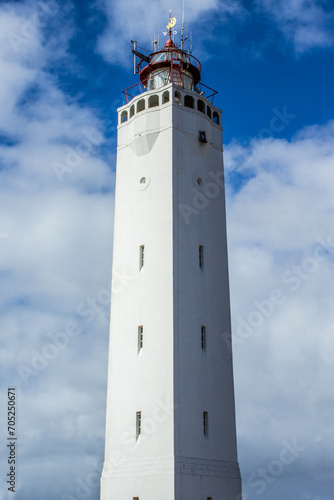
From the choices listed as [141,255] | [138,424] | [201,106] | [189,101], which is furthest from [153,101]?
[138,424]

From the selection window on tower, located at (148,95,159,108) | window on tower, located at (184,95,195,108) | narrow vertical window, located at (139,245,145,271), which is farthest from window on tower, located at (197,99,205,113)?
narrow vertical window, located at (139,245,145,271)

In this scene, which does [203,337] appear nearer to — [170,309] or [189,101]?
[170,309]

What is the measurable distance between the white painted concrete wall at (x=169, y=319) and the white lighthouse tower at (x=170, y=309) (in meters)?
0.06

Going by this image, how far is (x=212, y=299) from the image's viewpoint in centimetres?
3603

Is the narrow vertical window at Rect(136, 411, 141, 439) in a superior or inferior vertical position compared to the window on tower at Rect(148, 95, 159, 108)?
inferior

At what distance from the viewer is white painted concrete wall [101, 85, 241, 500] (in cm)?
3177

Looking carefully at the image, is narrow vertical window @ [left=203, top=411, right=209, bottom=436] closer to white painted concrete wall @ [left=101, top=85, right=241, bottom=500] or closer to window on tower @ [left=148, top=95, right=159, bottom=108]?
white painted concrete wall @ [left=101, top=85, right=241, bottom=500]

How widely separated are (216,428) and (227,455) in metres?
1.60

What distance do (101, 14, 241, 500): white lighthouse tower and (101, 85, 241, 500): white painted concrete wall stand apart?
6cm

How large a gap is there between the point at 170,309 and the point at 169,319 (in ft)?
1.81

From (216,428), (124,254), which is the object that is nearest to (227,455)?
(216,428)

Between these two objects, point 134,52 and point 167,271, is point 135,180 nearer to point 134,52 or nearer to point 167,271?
point 167,271

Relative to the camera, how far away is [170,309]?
33531 mm

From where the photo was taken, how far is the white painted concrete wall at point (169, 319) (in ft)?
104
